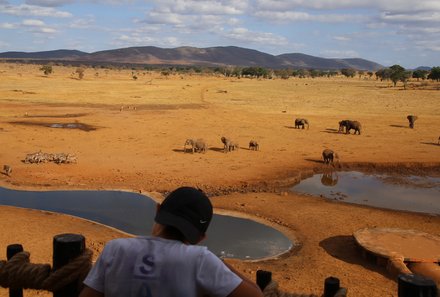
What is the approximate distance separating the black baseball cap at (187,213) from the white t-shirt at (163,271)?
0.25 ft

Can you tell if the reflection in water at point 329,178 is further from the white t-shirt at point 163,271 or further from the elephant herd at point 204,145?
the white t-shirt at point 163,271

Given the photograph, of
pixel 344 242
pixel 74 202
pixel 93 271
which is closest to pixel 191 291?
pixel 93 271

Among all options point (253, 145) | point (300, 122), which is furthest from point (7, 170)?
point (300, 122)

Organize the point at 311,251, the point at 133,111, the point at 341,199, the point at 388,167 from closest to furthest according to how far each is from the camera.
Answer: the point at 311,251
the point at 341,199
the point at 388,167
the point at 133,111

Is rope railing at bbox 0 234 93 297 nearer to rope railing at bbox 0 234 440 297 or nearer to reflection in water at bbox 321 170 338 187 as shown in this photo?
rope railing at bbox 0 234 440 297

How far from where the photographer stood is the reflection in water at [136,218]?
36.6 feet

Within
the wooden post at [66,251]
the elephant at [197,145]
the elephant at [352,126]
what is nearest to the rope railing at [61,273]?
the wooden post at [66,251]

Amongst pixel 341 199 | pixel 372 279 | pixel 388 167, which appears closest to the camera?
pixel 372 279

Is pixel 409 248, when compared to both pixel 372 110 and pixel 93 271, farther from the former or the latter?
pixel 372 110

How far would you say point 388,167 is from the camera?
19.6 m

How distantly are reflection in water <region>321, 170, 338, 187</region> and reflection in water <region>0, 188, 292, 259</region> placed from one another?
5.53 m

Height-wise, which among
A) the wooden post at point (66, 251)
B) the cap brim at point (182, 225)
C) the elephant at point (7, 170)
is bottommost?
the elephant at point (7, 170)

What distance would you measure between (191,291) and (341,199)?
45.9ft

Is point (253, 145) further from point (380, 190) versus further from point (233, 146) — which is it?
point (380, 190)
